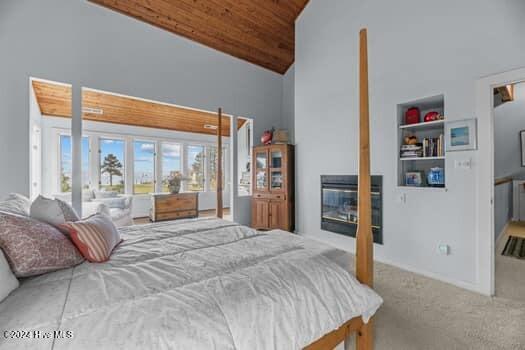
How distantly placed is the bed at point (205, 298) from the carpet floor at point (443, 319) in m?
0.46

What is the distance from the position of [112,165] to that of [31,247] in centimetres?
552

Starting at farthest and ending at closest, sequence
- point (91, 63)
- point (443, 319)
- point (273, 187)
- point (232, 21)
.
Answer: point (273, 187) < point (232, 21) < point (91, 63) < point (443, 319)

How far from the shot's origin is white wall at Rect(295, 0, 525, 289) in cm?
239

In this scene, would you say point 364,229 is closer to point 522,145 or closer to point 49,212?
point 49,212

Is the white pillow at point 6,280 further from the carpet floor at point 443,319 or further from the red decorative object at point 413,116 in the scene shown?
the red decorative object at point 413,116

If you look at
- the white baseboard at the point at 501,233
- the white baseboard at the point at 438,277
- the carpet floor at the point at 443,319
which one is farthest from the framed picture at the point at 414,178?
the white baseboard at the point at 501,233

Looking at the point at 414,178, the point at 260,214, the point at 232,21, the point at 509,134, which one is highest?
the point at 232,21

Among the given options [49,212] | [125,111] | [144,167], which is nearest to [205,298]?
[49,212]

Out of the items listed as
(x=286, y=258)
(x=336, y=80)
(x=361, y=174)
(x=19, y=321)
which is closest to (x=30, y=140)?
(x=19, y=321)

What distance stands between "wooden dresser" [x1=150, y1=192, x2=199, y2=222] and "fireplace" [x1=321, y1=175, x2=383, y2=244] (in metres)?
3.29

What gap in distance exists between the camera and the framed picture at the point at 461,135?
93.7 inches

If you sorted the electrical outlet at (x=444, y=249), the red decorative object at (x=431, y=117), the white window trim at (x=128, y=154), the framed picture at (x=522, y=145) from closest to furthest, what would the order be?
the electrical outlet at (x=444, y=249) < the red decorative object at (x=431, y=117) < the framed picture at (x=522, y=145) < the white window trim at (x=128, y=154)

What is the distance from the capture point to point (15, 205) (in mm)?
1398

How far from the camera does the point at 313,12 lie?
418 cm
